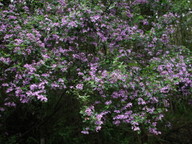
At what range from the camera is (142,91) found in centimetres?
496

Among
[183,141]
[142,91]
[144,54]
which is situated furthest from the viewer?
[183,141]

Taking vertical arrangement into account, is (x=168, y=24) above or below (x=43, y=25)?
above

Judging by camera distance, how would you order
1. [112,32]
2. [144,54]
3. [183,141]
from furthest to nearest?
[183,141] → [144,54] → [112,32]

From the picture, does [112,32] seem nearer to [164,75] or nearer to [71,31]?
[71,31]

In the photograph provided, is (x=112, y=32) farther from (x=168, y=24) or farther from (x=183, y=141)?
(x=183, y=141)

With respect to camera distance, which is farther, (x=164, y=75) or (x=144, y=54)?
(x=144, y=54)

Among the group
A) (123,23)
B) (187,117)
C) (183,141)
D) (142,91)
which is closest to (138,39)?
(123,23)

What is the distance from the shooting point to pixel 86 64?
571cm

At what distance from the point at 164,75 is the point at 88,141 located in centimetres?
404

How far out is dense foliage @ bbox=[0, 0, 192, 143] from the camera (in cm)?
461

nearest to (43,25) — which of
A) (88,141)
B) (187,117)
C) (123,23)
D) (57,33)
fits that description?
(57,33)

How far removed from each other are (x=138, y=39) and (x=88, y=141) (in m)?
4.11

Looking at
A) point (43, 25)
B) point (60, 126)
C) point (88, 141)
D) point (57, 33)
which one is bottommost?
point (88, 141)

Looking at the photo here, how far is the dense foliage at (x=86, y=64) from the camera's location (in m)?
4.61
